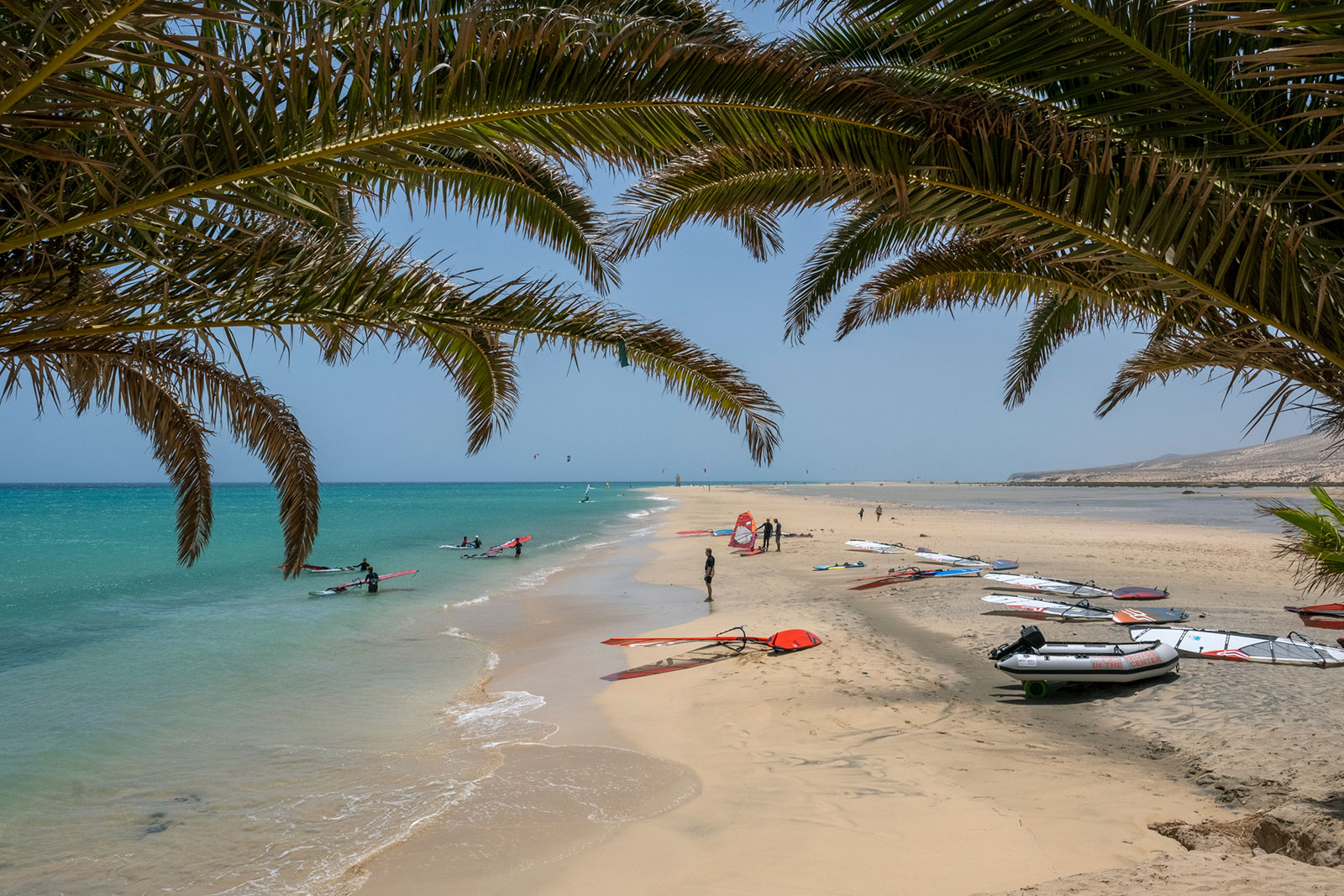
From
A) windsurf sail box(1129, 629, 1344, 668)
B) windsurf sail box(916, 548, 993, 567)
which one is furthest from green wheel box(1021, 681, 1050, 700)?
windsurf sail box(916, 548, 993, 567)

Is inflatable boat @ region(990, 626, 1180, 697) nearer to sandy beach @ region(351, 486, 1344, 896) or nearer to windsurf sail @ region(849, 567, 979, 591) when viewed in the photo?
sandy beach @ region(351, 486, 1344, 896)

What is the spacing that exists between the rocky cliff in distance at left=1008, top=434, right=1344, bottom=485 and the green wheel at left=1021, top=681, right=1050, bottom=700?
9540 cm

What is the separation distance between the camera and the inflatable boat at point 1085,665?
7965 mm

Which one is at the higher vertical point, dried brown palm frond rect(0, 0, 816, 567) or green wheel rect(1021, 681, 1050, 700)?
dried brown palm frond rect(0, 0, 816, 567)

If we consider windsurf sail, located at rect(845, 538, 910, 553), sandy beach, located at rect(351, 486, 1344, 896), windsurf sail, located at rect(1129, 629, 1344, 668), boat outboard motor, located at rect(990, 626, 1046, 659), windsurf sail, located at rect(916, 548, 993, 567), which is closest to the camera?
sandy beach, located at rect(351, 486, 1344, 896)

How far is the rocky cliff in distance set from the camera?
93250mm

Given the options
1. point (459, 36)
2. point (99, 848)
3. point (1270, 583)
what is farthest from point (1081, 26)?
point (1270, 583)

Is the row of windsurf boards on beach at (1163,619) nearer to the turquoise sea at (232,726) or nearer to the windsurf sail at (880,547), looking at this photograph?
the windsurf sail at (880,547)

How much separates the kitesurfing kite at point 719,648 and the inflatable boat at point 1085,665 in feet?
10.7

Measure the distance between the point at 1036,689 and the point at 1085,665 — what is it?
0.62 metres

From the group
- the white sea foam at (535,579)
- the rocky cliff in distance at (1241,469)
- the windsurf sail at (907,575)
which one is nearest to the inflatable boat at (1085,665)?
the windsurf sail at (907,575)

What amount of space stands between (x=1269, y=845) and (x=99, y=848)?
9096 mm

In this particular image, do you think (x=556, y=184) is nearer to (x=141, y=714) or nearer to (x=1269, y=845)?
(x=1269, y=845)

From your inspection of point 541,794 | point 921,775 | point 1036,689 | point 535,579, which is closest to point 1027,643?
point 1036,689
